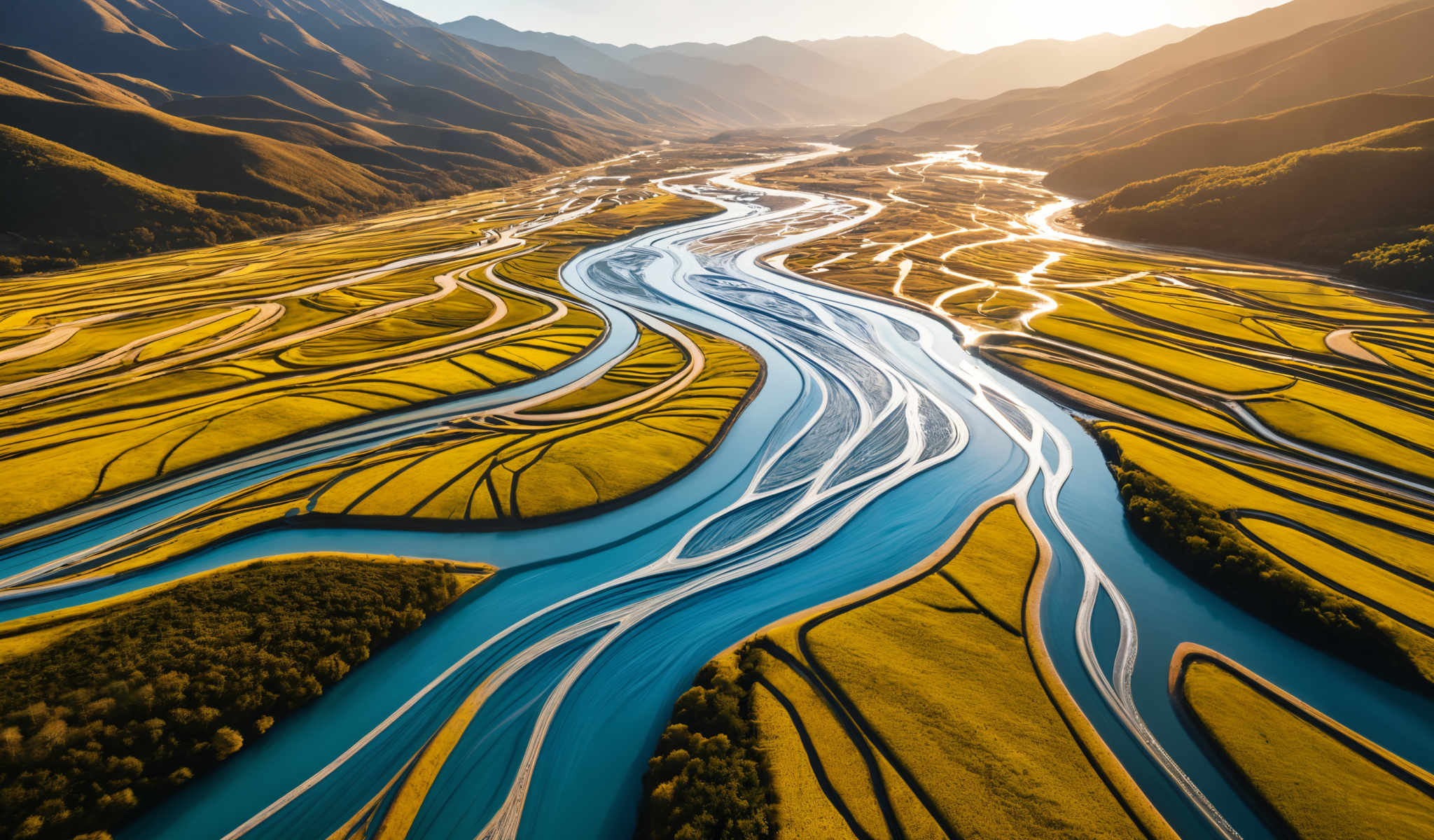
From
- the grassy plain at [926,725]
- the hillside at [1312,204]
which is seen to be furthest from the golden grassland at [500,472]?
the hillside at [1312,204]

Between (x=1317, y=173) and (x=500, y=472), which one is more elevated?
(x=1317, y=173)

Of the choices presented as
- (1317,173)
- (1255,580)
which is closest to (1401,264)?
(1317,173)

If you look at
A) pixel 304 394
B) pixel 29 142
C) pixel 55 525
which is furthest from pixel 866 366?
pixel 29 142

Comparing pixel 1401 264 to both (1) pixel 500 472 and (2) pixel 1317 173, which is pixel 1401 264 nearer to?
(2) pixel 1317 173

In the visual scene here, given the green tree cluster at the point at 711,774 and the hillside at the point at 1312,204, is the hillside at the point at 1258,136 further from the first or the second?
the green tree cluster at the point at 711,774

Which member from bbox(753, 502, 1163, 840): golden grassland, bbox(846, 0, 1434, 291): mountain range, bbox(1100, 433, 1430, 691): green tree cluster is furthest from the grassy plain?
bbox(846, 0, 1434, 291): mountain range

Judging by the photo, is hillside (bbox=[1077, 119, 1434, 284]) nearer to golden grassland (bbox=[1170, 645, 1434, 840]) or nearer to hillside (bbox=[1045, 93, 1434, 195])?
hillside (bbox=[1045, 93, 1434, 195])

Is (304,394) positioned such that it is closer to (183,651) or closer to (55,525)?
(55,525)

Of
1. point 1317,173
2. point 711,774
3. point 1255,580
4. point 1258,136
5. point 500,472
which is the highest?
point 1258,136
